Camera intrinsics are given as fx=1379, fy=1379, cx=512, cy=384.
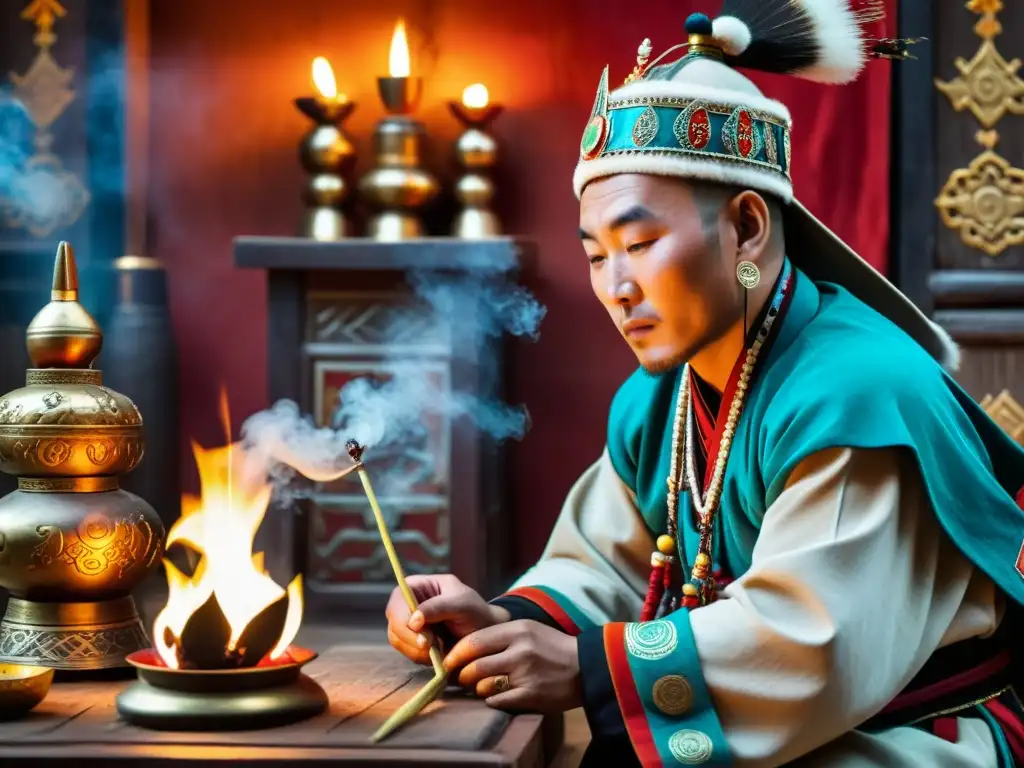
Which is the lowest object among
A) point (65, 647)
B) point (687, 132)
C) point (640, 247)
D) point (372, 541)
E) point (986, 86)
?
point (372, 541)

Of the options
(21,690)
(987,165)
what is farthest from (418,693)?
(987,165)

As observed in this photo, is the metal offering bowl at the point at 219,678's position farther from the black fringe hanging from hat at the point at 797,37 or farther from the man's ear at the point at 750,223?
the black fringe hanging from hat at the point at 797,37

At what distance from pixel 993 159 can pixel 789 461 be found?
202cm

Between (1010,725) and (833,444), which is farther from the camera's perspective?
(1010,725)

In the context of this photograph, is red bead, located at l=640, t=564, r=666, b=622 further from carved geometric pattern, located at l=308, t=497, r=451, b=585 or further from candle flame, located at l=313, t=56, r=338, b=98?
candle flame, located at l=313, t=56, r=338, b=98

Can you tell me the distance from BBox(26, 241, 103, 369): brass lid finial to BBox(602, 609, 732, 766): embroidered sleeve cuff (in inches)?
36.7

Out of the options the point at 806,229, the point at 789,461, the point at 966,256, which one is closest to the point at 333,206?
the point at 966,256

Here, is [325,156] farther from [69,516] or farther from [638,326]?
[638,326]

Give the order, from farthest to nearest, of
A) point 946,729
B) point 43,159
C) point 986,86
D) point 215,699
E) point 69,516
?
point 43,159 → point 986,86 → point 69,516 → point 946,729 → point 215,699

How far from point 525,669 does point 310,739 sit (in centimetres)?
28

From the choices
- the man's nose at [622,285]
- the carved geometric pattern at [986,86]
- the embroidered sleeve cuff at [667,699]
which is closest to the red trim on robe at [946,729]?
the embroidered sleeve cuff at [667,699]

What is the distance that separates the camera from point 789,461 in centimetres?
170

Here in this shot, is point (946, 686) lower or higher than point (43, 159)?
lower

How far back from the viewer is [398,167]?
3.59 meters
